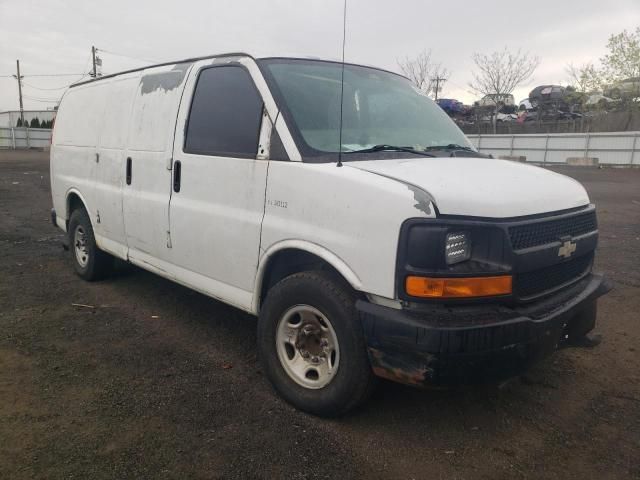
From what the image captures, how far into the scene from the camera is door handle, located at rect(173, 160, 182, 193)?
377cm

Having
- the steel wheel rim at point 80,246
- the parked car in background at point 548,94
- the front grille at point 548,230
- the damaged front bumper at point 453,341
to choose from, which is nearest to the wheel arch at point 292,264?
the damaged front bumper at point 453,341

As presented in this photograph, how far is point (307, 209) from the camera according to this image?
113 inches

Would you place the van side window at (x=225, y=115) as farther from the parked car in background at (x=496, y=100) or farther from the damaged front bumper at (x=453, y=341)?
the parked car in background at (x=496, y=100)

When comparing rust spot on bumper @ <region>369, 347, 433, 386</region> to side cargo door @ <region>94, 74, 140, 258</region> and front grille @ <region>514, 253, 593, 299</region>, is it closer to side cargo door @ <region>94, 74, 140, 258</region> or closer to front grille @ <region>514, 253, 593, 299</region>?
front grille @ <region>514, 253, 593, 299</region>

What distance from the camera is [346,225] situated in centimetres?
266

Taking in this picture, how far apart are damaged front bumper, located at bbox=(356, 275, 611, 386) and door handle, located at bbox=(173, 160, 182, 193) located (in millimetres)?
1877

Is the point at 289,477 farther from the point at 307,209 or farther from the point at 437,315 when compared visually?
the point at 307,209

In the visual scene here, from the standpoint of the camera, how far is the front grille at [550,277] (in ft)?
8.60

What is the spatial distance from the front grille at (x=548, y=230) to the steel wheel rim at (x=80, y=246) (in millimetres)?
4518

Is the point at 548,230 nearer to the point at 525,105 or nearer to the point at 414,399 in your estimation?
the point at 414,399

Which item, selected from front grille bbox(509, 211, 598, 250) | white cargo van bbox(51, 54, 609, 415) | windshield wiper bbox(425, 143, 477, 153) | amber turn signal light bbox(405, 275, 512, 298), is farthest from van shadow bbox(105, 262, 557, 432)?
windshield wiper bbox(425, 143, 477, 153)

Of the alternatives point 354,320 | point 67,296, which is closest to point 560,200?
point 354,320

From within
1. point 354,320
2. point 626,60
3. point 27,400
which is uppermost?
point 626,60

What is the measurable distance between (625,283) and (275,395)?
426 centimetres
